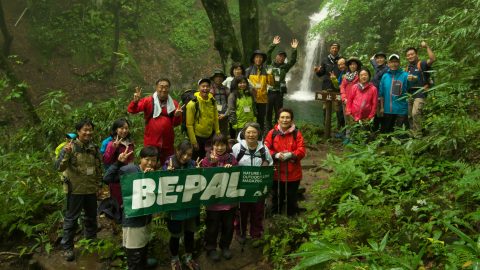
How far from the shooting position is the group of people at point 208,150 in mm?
4941

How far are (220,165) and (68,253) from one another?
8.16 feet

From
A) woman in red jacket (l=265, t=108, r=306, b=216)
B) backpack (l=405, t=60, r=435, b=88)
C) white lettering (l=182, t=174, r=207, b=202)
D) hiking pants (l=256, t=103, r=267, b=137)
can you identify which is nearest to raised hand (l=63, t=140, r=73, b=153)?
white lettering (l=182, t=174, r=207, b=202)

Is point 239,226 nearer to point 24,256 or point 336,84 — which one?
point 24,256

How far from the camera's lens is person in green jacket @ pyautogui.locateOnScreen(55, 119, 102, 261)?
17.0 ft

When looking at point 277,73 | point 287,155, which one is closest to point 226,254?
point 287,155

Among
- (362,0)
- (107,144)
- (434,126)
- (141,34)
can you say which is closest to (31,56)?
(141,34)

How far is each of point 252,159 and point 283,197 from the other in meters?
1.01

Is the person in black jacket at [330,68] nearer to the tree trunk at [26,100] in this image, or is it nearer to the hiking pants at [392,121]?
the hiking pants at [392,121]

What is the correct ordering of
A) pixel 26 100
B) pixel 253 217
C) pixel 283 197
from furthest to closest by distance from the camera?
pixel 26 100, pixel 283 197, pixel 253 217

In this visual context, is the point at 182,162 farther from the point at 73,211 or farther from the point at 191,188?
the point at 73,211

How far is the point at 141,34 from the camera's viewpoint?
26.8 metres

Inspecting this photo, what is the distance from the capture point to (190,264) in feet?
16.3

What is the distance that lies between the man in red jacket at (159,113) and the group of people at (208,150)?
16 millimetres

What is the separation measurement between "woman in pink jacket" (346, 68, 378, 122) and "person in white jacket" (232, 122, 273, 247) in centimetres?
304
